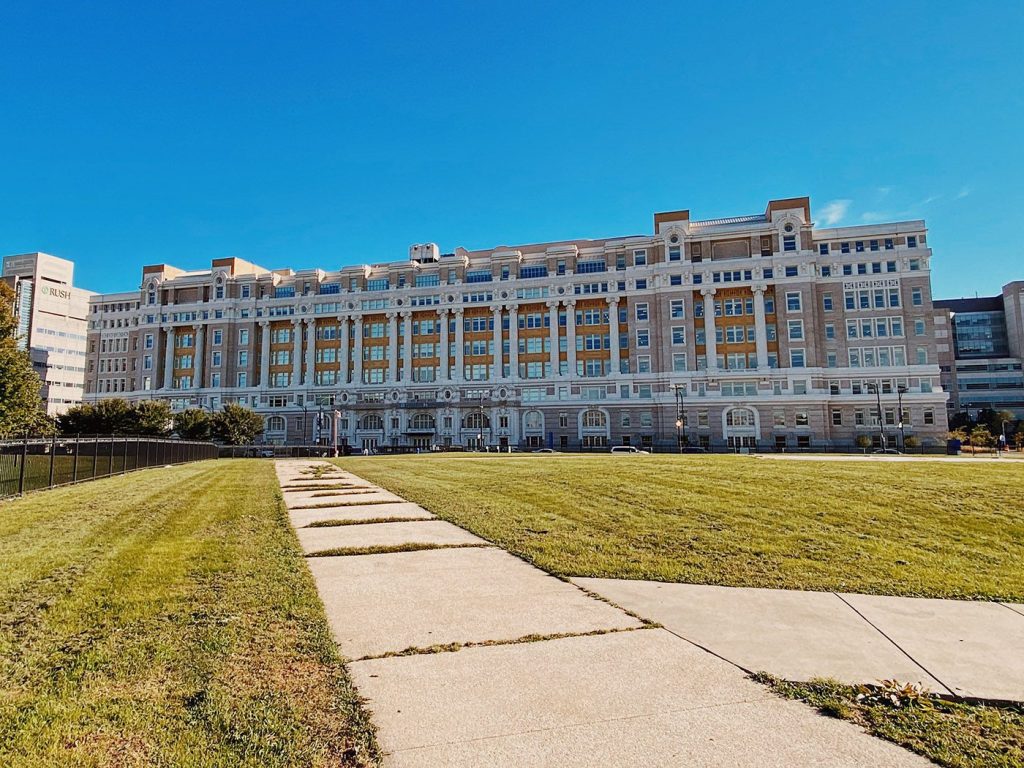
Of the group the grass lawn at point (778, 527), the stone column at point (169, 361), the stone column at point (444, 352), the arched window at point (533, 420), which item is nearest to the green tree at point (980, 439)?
the arched window at point (533, 420)

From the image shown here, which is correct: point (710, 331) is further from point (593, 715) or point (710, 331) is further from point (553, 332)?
point (593, 715)

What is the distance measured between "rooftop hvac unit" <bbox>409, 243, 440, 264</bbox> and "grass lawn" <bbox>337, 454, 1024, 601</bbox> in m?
87.5

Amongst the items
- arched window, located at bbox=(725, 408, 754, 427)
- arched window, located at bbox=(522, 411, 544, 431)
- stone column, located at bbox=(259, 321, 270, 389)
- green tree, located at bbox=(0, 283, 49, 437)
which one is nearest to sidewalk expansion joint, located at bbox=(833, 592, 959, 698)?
green tree, located at bbox=(0, 283, 49, 437)

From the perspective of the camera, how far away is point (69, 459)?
21.4 metres

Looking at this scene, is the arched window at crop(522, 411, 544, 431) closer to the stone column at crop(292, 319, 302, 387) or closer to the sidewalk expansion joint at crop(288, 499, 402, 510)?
the stone column at crop(292, 319, 302, 387)

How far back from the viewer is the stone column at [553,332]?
84.0m

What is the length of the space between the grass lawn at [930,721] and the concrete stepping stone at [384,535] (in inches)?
246

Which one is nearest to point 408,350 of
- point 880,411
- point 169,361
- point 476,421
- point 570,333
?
point 476,421

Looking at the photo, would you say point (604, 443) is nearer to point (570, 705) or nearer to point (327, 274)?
point (327, 274)

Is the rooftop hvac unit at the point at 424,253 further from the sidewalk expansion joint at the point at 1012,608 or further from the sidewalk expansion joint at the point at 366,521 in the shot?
the sidewalk expansion joint at the point at 1012,608

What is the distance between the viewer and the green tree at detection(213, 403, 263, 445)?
230 ft

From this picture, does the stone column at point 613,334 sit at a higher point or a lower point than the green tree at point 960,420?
higher

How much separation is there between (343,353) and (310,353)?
18.3 ft

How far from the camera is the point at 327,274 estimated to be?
96750 millimetres
